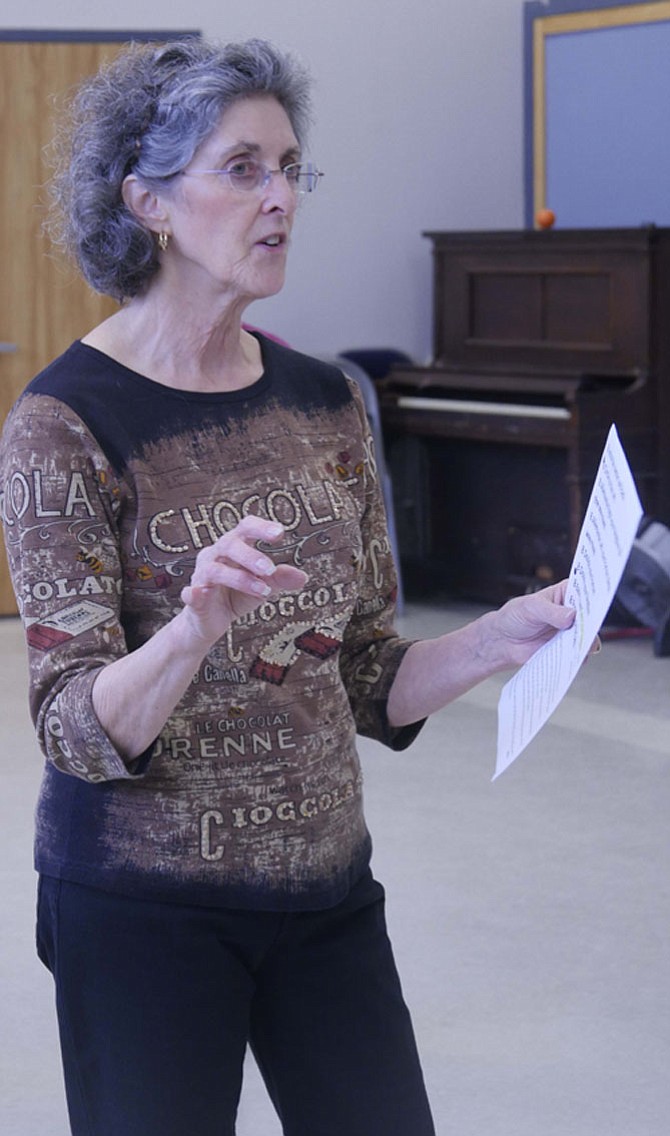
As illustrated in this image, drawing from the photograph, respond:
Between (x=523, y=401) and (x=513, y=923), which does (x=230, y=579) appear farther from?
(x=523, y=401)

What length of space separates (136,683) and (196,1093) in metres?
0.38

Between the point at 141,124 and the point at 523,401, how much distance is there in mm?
4862

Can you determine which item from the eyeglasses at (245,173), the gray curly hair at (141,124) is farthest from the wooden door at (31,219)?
the eyeglasses at (245,173)

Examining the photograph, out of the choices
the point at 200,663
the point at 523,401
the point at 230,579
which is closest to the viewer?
the point at 230,579

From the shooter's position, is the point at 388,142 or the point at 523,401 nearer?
the point at 523,401

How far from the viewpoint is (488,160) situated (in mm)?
7297

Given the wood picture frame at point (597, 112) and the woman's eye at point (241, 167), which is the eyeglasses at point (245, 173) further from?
the wood picture frame at point (597, 112)

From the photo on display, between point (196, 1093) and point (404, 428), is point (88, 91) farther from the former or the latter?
point (404, 428)

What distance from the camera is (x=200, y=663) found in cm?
133

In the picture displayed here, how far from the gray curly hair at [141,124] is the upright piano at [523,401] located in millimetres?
4418

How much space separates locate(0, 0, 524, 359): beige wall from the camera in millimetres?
6773

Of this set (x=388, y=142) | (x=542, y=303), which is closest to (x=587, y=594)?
(x=542, y=303)

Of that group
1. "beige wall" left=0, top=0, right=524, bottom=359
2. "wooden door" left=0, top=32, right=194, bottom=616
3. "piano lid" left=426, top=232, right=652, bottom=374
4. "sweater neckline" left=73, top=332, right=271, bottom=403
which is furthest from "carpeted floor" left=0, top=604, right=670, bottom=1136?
"beige wall" left=0, top=0, right=524, bottom=359

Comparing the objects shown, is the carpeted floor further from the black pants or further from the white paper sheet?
the white paper sheet
